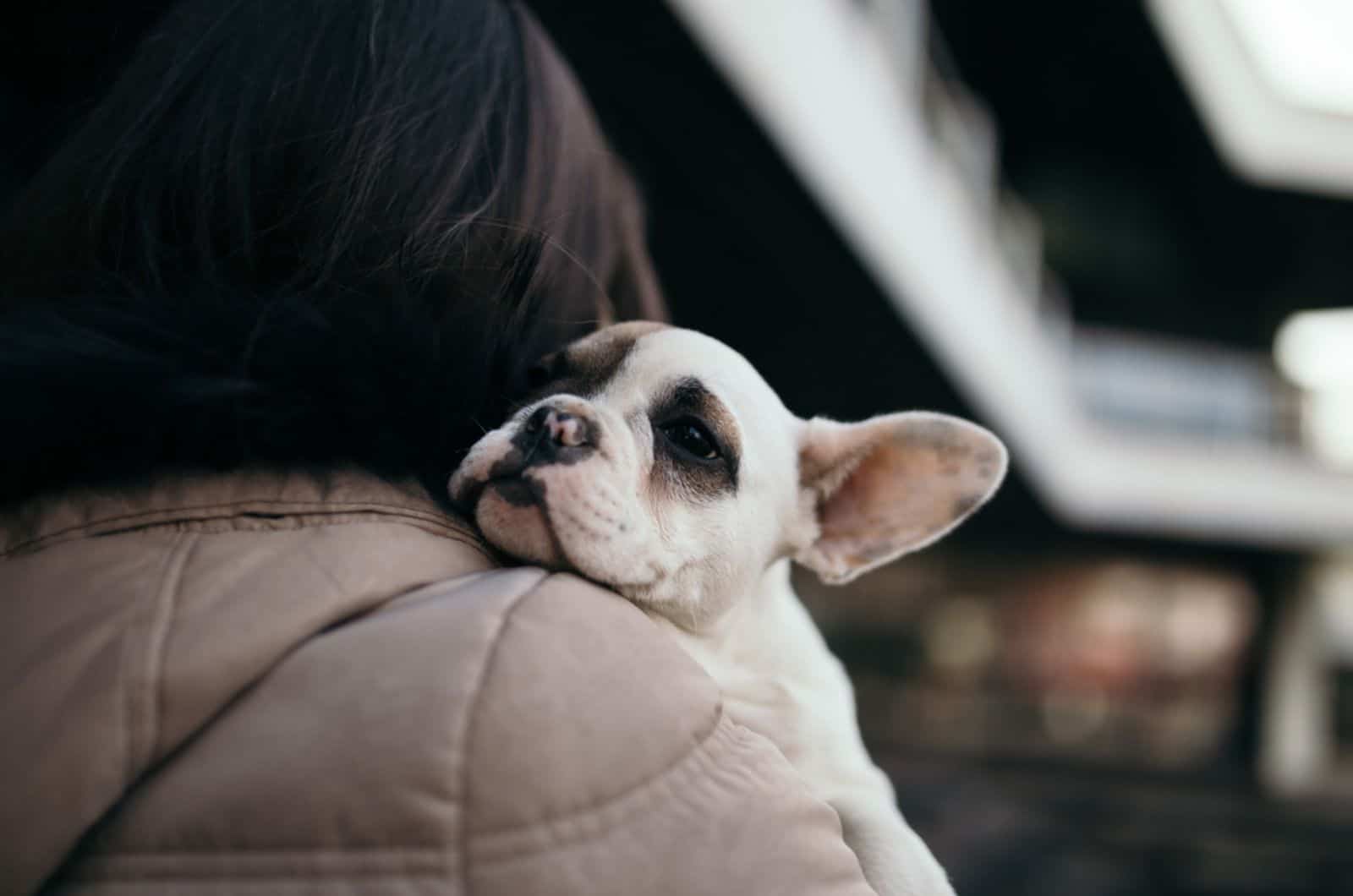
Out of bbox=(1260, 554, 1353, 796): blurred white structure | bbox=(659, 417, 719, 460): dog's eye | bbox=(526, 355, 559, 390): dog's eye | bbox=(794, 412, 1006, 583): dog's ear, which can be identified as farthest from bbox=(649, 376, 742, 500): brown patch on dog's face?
bbox=(1260, 554, 1353, 796): blurred white structure

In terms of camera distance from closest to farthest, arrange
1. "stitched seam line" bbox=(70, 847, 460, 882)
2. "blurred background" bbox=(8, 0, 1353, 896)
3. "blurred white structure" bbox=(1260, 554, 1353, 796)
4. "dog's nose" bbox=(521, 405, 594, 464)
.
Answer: "stitched seam line" bbox=(70, 847, 460, 882) < "dog's nose" bbox=(521, 405, 594, 464) < "blurred background" bbox=(8, 0, 1353, 896) < "blurred white structure" bbox=(1260, 554, 1353, 796)

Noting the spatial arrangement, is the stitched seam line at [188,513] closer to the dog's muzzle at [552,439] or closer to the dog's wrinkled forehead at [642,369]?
the dog's muzzle at [552,439]

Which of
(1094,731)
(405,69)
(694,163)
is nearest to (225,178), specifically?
(405,69)

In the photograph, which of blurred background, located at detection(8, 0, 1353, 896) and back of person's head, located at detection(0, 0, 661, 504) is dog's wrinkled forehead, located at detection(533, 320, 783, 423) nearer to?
back of person's head, located at detection(0, 0, 661, 504)

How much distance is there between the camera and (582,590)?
0.86 m

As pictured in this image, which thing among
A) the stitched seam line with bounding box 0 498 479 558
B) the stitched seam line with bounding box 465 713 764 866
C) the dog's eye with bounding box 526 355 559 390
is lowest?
the dog's eye with bounding box 526 355 559 390

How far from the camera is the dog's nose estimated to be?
1263mm

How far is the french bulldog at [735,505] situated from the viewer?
1208mm

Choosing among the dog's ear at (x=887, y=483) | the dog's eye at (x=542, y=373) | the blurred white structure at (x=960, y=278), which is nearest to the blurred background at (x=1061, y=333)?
the blurred white structure at (x=960, y=278)

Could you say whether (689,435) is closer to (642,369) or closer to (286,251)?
(642,369)

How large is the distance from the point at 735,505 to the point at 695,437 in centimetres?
11

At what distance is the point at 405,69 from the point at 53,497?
0.49 meters

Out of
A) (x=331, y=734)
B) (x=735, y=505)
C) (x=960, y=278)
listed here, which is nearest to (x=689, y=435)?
(x=735, y=505)

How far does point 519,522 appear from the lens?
1.18 m
